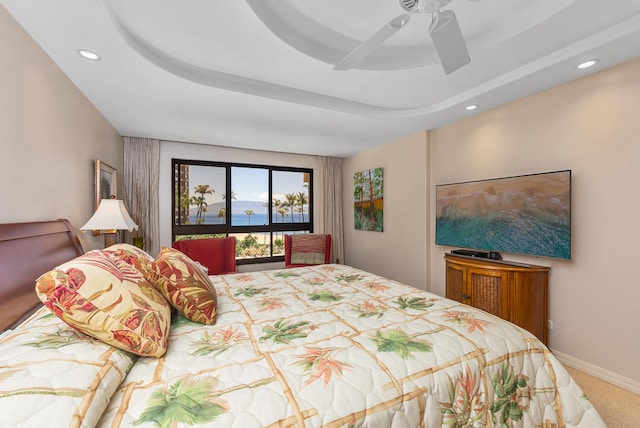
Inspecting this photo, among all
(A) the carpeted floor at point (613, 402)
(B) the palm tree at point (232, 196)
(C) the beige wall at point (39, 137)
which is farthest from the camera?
(B) the palm tree at point (232, 196)

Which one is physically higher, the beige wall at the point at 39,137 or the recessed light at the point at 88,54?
the recessed light at the point at 88,54

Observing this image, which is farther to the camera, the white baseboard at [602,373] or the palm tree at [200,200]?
the palm tree at [200,200]

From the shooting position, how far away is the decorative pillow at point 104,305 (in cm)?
93

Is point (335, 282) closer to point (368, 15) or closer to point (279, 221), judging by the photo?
point (368, 15)

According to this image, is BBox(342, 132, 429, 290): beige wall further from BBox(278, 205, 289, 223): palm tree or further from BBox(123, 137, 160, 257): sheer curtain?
BBox(123, 137, 160, 257): sheer curtain

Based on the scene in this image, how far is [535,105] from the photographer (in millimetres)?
2531

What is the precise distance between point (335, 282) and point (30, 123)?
89.1 inches

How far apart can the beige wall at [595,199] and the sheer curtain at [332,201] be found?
2.97 m

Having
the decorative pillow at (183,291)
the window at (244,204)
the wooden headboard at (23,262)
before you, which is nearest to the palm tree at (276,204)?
the window at (244,204)

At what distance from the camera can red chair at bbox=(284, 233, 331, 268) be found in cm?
431

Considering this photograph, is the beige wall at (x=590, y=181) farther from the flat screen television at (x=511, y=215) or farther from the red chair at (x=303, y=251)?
the red chair at (x=303, y=251)

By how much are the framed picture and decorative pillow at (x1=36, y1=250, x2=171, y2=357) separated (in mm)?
1931

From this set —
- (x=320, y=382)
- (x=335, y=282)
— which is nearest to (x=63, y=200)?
(x=335, y=282)

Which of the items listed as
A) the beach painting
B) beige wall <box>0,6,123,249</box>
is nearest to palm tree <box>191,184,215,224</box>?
beige wall <box>0,6,123,249</box>
